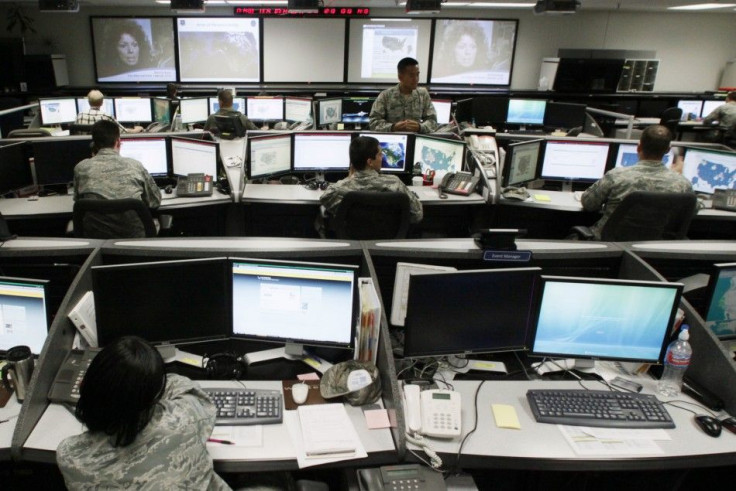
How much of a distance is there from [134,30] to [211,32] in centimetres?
122

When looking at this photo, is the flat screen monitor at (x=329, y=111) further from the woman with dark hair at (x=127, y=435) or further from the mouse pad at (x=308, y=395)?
the woman with dark hair at (x=127, y=435)

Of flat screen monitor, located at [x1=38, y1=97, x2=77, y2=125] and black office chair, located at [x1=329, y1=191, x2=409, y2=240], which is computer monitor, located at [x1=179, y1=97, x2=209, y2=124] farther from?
black office chair, located at [x1=329, y1=191, x2=409, y2=240]

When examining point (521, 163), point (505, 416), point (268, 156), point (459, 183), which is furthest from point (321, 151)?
point (505, 416)

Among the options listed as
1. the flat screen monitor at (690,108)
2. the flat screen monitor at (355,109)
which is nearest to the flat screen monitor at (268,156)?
the flat screen monitor at (355,109)

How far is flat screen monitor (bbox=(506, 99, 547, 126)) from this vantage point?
23.3 ft

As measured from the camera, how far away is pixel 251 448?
149 cm

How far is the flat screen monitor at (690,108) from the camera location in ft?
27.8

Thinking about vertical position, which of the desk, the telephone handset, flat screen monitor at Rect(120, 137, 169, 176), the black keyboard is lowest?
the desk

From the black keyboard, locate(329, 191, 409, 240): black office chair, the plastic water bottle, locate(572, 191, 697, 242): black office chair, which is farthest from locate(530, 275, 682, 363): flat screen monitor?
locate(572, 191, 697, 242): black office chair

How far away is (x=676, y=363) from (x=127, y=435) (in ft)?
5.57

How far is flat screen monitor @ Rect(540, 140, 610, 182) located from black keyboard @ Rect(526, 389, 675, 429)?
8.51 feet

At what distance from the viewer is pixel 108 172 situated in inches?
119

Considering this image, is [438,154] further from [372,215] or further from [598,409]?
[598,409]

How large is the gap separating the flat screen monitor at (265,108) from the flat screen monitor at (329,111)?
69 cm
